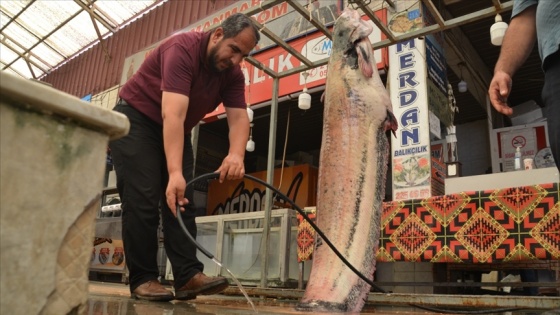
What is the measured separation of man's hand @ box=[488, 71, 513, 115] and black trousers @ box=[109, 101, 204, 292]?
5.65 feet

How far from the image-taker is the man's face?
249cm

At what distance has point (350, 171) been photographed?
243 cm

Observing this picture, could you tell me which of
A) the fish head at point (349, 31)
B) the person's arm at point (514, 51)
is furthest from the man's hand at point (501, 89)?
the fish head at point (349, 31)

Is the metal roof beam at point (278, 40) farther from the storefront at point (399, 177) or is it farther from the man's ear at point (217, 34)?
the man's ear at point (217, 34)

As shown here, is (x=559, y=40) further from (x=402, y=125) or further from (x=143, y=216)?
(x=402, y=125)

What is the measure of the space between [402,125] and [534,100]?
5853mm

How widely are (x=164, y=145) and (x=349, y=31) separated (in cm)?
127

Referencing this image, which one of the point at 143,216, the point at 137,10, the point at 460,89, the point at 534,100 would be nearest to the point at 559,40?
the point at 143,216

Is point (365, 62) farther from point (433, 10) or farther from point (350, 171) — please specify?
point (433, 10)

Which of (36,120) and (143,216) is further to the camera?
(143,216)

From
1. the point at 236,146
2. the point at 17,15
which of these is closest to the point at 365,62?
the point at 236,146

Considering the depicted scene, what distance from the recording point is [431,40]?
690 cm

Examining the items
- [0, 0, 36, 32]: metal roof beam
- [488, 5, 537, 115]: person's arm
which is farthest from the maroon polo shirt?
[0, 0, 36, 32]: metal roof beam

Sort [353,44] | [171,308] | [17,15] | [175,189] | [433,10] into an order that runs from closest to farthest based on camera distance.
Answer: [171,308]
[175,189]
[353,44]
[433,10]
[17,15]
